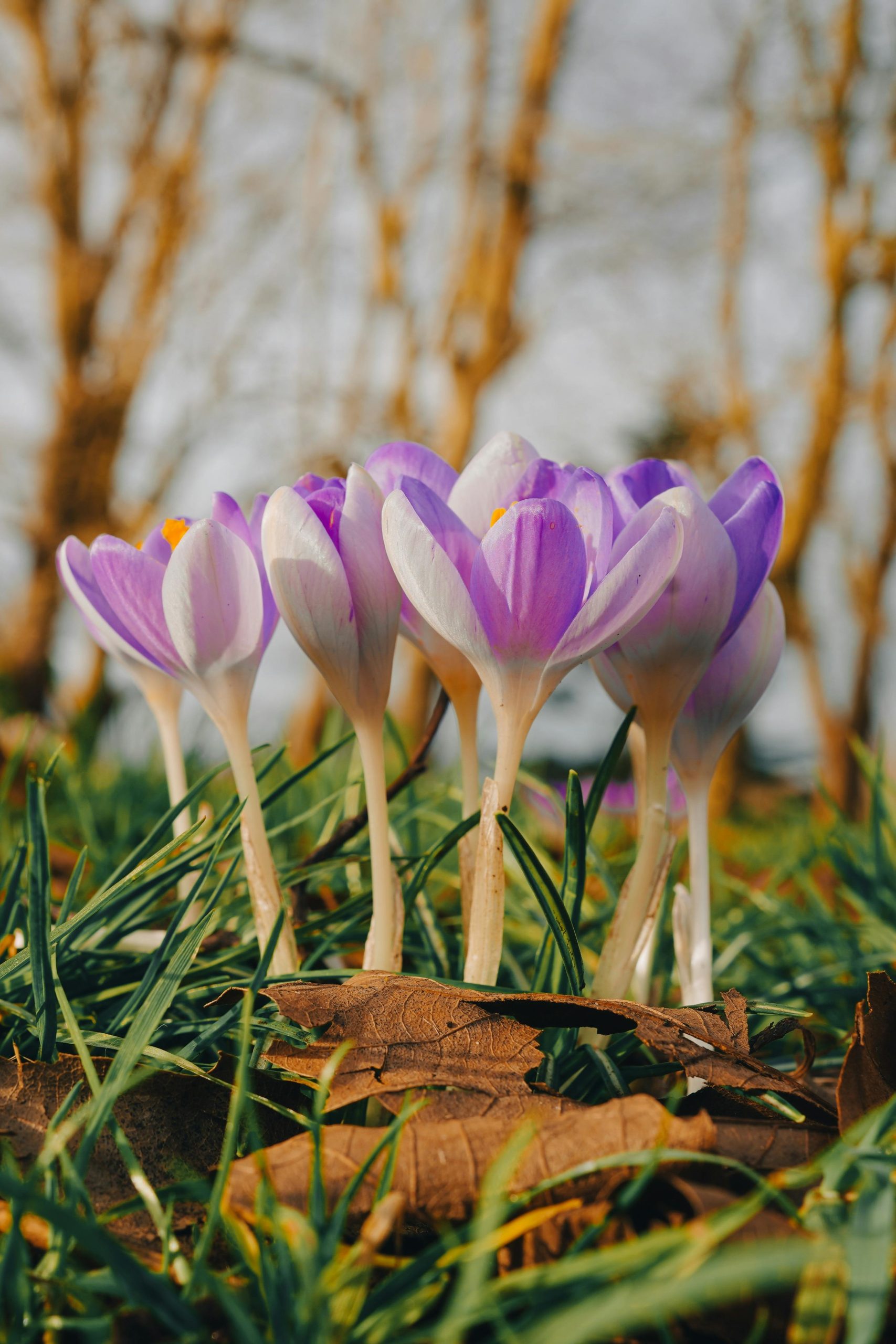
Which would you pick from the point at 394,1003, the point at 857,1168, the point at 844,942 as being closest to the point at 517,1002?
the point at 394,1003

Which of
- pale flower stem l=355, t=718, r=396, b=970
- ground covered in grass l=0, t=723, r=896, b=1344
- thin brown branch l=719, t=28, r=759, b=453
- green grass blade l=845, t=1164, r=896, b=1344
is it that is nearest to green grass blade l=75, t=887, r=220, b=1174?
ground covered in grass l=0, t=723, r=896, b=1344

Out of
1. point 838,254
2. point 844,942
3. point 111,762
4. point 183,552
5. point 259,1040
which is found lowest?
point 111,762

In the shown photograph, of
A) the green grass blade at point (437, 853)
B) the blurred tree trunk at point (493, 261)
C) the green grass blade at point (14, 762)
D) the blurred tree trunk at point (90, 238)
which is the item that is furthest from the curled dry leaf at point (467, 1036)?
the blurred tree trunk at point (90, 238)

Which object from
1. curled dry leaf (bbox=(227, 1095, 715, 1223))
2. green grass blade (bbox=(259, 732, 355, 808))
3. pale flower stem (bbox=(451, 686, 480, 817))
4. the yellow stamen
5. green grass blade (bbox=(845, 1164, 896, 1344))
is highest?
the yellow stamen

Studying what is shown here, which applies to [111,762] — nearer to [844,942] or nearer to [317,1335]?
[844,942]

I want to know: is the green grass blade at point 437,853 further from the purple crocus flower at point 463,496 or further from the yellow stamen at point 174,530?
the yellow stamen at point 174,530

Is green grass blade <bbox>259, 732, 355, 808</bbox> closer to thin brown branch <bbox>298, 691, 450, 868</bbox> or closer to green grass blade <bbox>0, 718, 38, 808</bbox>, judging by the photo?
thin brown branch <bbox>298, 691, 450, 868</bbox>
